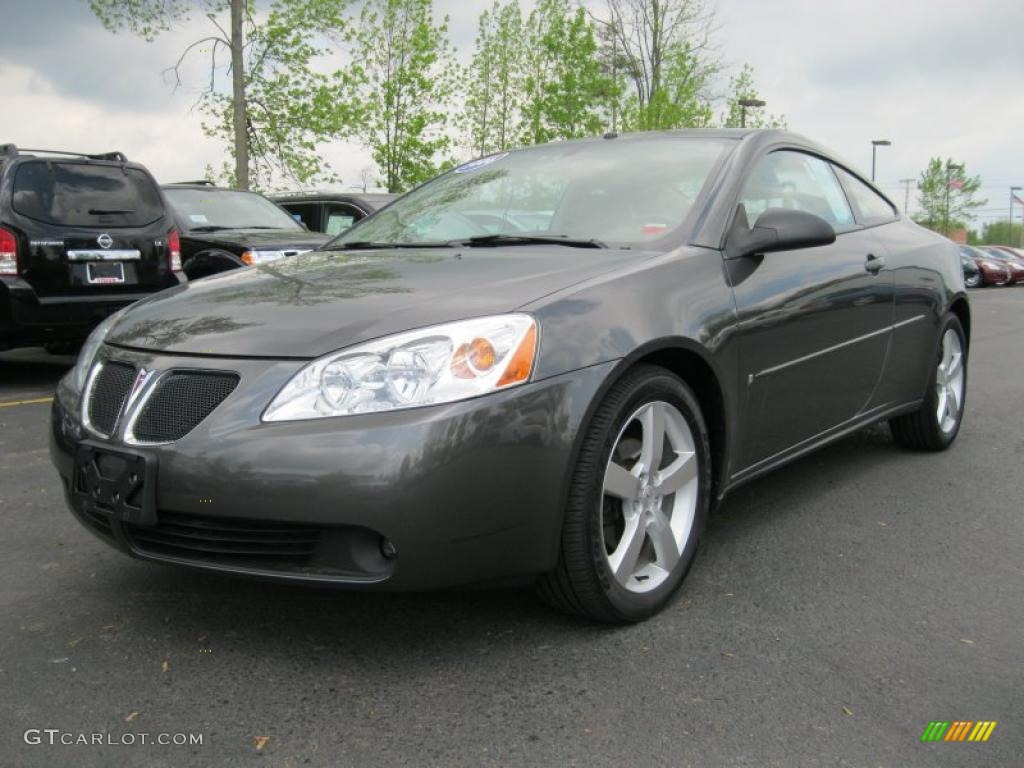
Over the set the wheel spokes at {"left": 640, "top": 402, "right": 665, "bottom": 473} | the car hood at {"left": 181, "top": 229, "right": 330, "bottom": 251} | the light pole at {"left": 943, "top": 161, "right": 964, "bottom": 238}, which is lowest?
the wheel spokes at {"left": 640, "top": 402, "right": 665, "bottom": 473}

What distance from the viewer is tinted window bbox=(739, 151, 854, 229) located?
3528 millimetres

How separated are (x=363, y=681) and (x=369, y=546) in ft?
1.16

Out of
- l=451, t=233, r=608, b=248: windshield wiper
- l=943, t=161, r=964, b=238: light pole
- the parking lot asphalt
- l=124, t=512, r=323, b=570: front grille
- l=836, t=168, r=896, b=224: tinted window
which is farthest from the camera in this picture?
l=943, t=161, r=964, b=238: light pole

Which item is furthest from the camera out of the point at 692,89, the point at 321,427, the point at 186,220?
the point at 692,89

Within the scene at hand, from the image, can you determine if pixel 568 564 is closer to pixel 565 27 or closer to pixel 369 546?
pixel 369 546

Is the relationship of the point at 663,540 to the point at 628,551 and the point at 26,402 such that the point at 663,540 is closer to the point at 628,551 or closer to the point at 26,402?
the point at 628,551

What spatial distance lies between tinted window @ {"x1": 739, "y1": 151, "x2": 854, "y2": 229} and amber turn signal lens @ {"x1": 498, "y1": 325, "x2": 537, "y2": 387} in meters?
1.28

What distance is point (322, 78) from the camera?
20.5 metres

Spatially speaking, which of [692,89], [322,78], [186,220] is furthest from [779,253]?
[692,89]

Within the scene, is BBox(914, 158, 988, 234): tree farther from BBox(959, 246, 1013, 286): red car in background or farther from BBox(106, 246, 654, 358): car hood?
BBox(106, 246, 654, 358): car hood

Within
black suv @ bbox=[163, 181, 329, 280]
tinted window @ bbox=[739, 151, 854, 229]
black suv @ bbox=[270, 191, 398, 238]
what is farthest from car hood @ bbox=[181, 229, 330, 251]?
tinted window @ bbox=[739, 151, 854, 229]

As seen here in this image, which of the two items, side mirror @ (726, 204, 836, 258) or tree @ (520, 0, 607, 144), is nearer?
side mirror @ (726, 204, 836, 258)

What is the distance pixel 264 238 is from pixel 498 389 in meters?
6.82

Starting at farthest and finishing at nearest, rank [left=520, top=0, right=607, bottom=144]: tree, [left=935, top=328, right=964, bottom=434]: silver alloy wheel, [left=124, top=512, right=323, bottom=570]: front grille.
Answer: [left=520, top=0, right=607, bottom=144]: tree, [left=935, top=328, right=964, bottom=434]: silver alloy wheel, [left=124, top=512, right=323, bottom=570]: front grille
